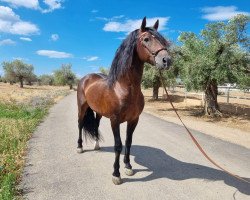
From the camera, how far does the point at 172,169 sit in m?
6.12

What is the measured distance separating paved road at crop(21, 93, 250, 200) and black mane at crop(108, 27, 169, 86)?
1.83 meters

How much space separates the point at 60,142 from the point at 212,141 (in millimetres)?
4595

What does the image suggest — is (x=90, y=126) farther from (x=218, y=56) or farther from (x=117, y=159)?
(x=218, y=56)

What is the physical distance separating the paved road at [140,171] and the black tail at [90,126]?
15.7 inches

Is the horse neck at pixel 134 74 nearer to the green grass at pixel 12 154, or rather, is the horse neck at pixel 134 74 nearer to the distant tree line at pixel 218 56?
the green grass at pixel 12 154

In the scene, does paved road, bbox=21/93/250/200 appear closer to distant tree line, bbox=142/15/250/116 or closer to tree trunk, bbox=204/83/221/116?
distant tree line, bbox=142/15/250/116

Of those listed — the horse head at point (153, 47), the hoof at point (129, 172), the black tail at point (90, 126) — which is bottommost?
the hoof at point (129, 172)

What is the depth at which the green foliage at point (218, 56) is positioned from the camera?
14.3 m

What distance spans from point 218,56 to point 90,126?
9.14m

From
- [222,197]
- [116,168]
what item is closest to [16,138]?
[116,168]

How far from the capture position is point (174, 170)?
19.8ft

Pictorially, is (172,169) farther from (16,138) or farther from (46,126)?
(46,126)

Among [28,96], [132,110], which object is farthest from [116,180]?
[28,96]

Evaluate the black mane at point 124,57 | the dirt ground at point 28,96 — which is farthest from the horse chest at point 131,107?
the dirt ground at point 28,96
